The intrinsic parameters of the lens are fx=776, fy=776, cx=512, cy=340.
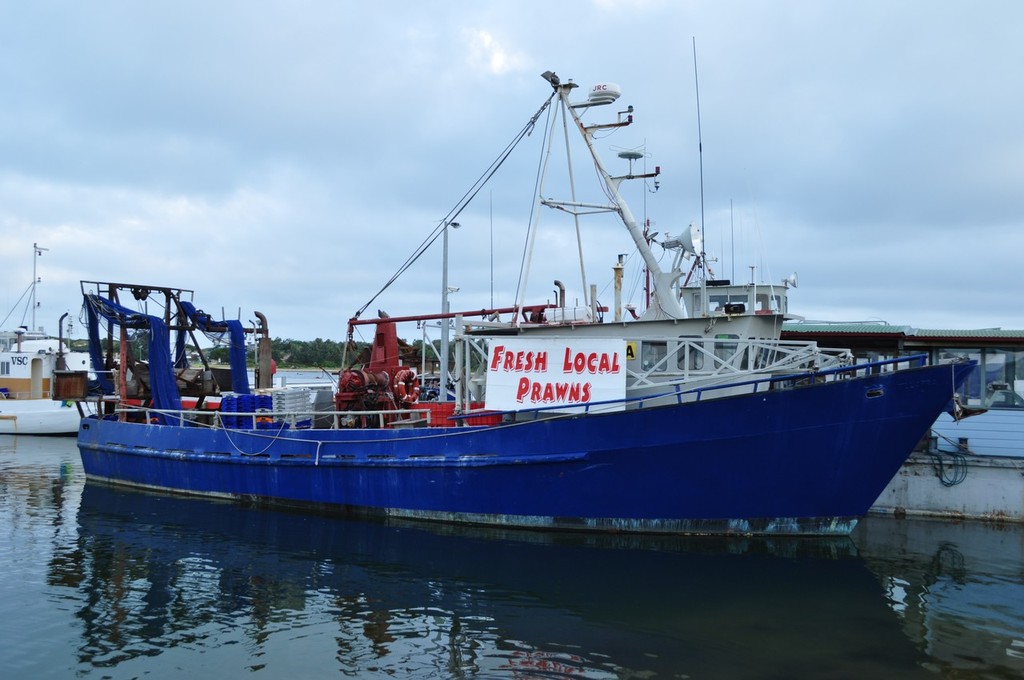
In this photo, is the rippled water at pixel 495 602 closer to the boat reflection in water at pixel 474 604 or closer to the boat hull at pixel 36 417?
the boat reflection in water at pixel 474 604

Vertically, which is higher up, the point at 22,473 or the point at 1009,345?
the point at 1009,345

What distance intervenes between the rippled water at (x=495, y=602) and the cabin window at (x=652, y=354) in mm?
3395

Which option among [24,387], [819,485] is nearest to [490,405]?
[819,485]

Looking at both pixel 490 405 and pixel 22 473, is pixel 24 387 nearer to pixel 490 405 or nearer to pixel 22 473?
pixel 22 473

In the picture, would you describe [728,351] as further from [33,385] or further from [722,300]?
[33,385]

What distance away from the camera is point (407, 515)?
644 inches

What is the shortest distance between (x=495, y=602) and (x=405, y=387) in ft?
25.9

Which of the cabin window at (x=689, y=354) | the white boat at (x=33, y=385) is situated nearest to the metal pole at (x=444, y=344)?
the cabin window at (x=689, y=354)

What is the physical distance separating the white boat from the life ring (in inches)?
896

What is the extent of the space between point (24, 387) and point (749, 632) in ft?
131

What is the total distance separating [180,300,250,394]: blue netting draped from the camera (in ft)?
74.6

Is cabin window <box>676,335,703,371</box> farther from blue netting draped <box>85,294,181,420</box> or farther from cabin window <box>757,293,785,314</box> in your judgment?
blue netting draped <box>85,294,181,420</box>

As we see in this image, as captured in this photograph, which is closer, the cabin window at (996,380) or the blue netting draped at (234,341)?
the cabin window at (996,380)

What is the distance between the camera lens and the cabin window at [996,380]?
58.1ft
